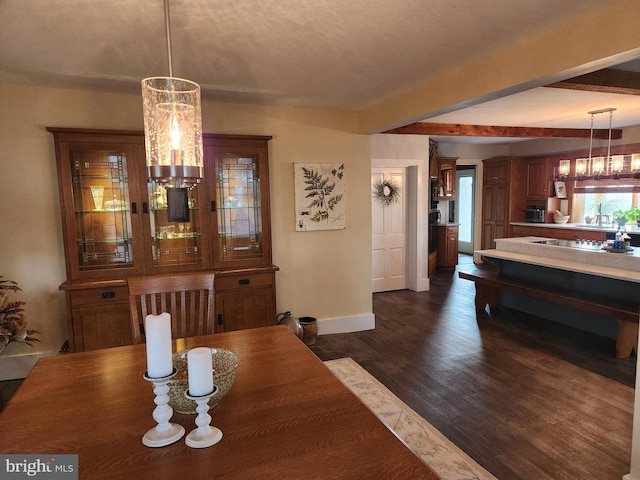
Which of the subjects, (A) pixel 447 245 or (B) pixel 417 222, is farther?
(A) pixel 447 245

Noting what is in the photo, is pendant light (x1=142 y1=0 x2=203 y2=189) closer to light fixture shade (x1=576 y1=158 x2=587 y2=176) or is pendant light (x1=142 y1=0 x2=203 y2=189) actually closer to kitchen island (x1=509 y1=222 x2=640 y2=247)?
light fixture shade (x1=576 y1=158 x2=587 y2=176)

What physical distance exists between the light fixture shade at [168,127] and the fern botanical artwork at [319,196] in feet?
8.51

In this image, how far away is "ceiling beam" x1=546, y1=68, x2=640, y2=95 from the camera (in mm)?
3000

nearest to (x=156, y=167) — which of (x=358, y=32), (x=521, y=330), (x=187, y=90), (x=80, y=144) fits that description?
(x=187, y=90)

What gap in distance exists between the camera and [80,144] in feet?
10.3

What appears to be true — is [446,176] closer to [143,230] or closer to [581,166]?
[581,166]

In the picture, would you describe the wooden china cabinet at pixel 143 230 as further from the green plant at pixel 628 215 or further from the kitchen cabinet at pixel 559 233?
the green plant at pixel 628 215

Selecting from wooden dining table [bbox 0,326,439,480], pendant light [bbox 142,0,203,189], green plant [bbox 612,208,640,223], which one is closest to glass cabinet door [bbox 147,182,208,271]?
wooden dining table [bbox 0,326,439,480]

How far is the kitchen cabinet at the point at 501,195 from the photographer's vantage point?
774cm

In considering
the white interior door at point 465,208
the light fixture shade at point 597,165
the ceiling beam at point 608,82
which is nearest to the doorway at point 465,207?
the white interior door at point 465,208

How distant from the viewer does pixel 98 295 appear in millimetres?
3203

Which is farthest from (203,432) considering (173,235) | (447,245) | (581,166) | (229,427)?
(447,245)

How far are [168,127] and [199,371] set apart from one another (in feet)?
2.87

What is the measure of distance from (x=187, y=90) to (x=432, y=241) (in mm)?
6560
